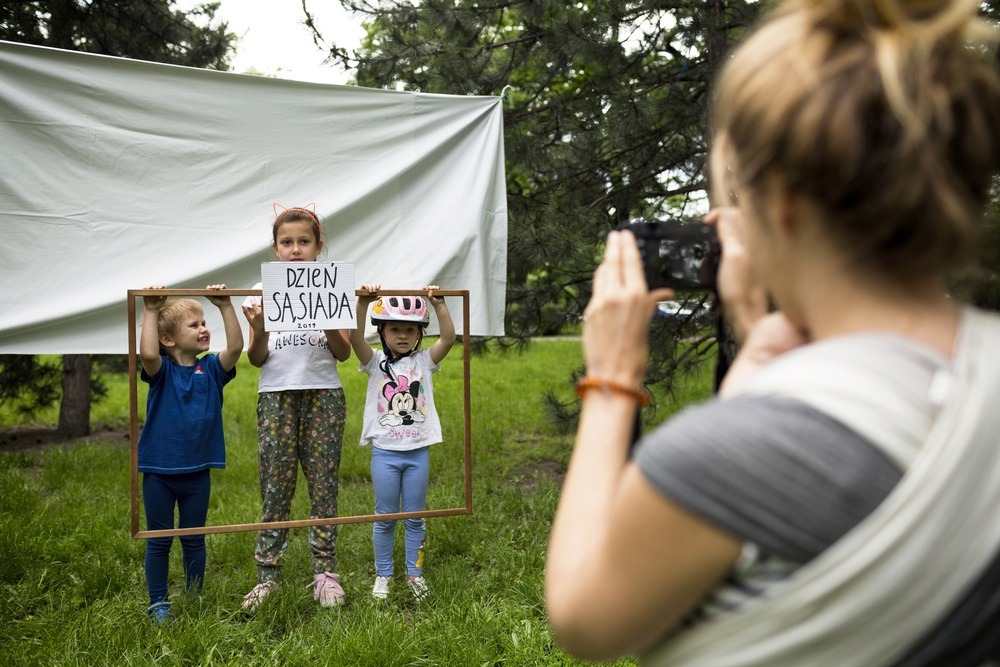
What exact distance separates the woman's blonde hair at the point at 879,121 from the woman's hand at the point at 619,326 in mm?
212

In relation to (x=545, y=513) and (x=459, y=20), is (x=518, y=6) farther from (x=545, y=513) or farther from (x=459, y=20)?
(x=545, y=513)

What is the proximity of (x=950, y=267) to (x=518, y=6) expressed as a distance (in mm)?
4704

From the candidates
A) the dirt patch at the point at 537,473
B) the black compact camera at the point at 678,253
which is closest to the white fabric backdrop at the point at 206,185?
the dirt patch at the point at 537,473

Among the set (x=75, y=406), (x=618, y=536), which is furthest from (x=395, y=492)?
(x=75, y=406)

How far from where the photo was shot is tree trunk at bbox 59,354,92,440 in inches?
284

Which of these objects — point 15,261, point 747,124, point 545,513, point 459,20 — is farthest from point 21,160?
point 747,124

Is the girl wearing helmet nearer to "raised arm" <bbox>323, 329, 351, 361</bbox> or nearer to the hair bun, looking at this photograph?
"raised arm" <bbox>323, 329, 351, 361</bbox>

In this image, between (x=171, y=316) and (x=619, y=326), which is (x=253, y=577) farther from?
(x=619, y=326)

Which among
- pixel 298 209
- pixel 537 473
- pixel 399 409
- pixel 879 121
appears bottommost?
pixel 537 473

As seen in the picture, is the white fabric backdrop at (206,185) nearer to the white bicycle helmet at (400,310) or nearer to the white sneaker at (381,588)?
the white bicycle helmet at (400,310)

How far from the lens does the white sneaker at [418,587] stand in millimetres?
3603

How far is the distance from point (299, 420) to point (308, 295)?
2.24ft

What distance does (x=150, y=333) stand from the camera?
3.30 m

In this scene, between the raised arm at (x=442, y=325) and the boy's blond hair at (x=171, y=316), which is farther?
the raised arm at (x=442, y=325)
